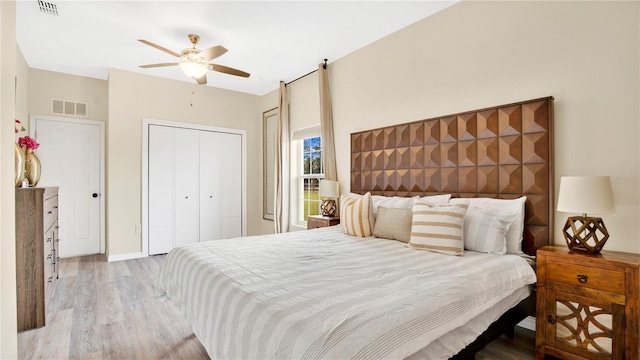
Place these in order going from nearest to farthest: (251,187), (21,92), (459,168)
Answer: (459,168) < (21,92) < (251,187)

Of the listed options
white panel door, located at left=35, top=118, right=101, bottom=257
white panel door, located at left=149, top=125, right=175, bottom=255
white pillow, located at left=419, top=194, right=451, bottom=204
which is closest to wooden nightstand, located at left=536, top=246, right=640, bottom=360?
white pillow, located at left=419, top=194, right=451, bottom=204

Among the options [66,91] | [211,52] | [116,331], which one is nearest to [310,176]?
[211,52]

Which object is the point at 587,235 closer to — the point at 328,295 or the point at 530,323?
the point at 530,323

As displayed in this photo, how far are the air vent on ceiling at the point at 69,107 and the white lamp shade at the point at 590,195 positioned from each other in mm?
6072

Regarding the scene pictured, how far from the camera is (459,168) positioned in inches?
108

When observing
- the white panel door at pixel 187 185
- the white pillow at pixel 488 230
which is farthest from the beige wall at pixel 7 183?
the white panel door at pixel 187 185

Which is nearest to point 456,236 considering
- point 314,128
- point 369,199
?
point 369,199

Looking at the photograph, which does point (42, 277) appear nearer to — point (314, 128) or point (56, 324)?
point (56, 324)

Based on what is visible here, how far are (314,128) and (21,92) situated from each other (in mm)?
3800

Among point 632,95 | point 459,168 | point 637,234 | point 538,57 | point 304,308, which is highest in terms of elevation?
point 538,57

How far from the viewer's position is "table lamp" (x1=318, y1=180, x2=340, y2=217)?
3832 mm

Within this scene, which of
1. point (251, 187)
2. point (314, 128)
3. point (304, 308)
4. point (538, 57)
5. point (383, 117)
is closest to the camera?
point (304, 308)

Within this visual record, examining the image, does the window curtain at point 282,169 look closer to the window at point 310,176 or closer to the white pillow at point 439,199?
the window at point 310,176

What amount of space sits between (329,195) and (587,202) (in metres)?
2.51
